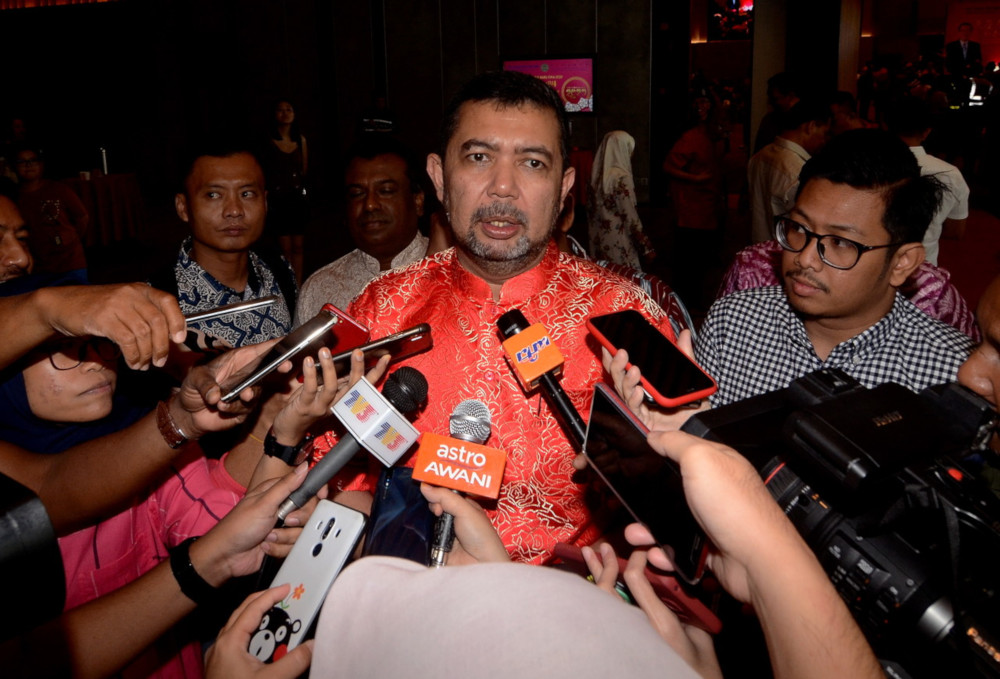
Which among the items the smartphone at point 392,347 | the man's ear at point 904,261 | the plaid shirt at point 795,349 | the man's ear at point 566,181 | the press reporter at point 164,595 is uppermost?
the man's ear at point 566,181

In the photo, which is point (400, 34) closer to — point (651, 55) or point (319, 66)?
point (319, 66)

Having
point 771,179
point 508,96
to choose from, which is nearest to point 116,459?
point 508,96

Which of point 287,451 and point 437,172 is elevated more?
point 437,172

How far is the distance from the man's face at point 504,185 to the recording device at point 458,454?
1.63 ft

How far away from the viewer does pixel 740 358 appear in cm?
203

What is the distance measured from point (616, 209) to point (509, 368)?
3.99 m

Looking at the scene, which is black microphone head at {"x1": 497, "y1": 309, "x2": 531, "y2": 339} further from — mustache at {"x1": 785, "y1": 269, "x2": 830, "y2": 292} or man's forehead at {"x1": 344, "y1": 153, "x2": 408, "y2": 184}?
man's forehead at {"x1": 344, "y1": 153, "x2": 408, "y2": 184}

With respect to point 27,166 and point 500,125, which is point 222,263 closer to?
point 500,125

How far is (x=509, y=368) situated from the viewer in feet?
5.48

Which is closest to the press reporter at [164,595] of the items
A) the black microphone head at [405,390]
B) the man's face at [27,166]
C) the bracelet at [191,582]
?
the bracelet at [191,582]

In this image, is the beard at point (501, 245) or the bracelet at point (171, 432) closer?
the bracelet at point (171, 432)

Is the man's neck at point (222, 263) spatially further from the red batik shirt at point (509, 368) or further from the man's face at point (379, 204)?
the red batik shirt at point (509, 368)

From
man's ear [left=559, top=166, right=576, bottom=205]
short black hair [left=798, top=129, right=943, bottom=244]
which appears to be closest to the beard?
man's ear [left=559, top=166, right=576, bottom=205]

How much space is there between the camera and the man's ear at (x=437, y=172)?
6.19 feet
